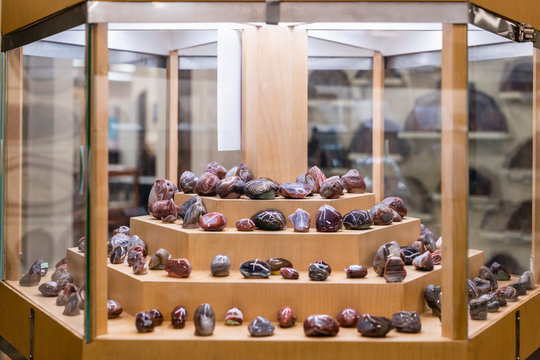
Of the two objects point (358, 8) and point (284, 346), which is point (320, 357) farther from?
point (358, 8)

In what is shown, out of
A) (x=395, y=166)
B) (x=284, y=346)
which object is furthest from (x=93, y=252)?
(x=395, y=166)

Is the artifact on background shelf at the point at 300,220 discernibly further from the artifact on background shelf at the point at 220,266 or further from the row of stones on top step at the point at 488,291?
the row of stones on top step at the point at 488,291

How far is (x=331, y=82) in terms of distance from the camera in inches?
86.9

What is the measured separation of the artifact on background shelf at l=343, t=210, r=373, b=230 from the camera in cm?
173

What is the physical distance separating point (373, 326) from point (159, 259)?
1.88 feet

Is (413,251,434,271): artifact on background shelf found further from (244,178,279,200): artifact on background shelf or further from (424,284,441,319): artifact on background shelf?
(244,178,279,200): artifact on background shelf

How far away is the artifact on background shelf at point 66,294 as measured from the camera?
159 centimetres

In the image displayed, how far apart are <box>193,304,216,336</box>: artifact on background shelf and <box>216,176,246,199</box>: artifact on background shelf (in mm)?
410

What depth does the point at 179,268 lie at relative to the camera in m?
1.60

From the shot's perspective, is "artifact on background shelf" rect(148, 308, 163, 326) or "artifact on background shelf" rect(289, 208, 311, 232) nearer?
"artifact on background shelf" rect(148, 308, 163, 326)

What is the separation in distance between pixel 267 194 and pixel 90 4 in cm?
66

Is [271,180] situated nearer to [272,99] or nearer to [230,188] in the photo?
[230,188]

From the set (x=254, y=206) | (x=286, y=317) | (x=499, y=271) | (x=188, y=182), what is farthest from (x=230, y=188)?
(x=499, y=271)

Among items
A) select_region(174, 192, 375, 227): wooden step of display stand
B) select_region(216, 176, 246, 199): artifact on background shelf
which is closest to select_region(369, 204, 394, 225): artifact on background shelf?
select_region(174, 192, 375, 227): wooden step of display stand
